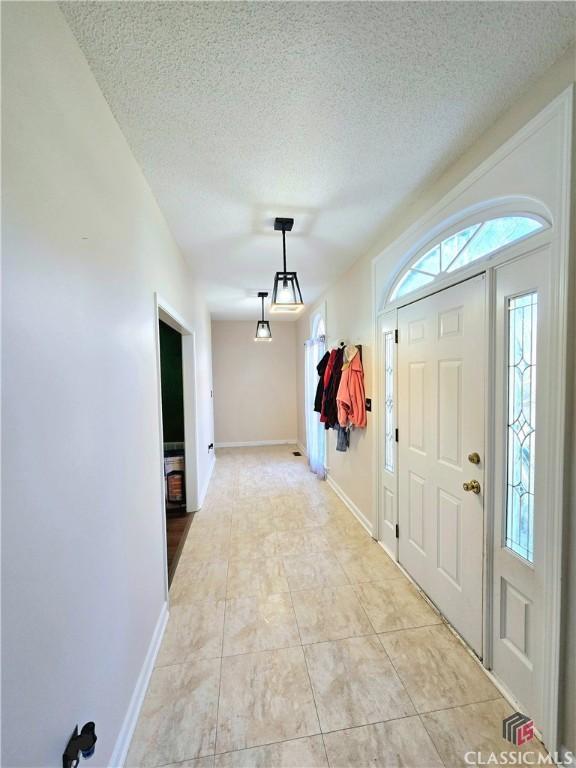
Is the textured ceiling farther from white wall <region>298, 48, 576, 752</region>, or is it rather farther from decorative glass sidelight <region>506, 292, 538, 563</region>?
decorative glass sidelight <region>506, 292, 538, 563</region>

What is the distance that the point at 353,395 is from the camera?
10.1ft

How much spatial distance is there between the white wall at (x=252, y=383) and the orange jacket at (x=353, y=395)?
3552 millimetres

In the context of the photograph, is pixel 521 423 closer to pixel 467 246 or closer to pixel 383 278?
pixel 467 246

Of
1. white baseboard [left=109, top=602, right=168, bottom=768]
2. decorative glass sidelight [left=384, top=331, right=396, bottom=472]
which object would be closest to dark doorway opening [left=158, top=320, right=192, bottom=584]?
white baseboard [left=109, top=602, right=168, bottom=768]

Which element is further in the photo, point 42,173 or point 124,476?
point 124,476

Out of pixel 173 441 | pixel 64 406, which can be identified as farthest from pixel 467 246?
pixel 173 441

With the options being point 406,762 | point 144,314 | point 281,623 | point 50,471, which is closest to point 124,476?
point 50,471

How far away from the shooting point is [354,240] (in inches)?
105

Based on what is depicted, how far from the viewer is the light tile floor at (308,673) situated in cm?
125

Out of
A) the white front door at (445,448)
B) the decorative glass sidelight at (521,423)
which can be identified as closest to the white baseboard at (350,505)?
the white front door at (445,448)

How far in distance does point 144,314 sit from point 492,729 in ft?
Result: 8.34

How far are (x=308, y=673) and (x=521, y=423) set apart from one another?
1621mm

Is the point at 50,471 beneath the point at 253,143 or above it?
beneath

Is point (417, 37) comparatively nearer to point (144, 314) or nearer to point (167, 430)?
point (144, 314)
